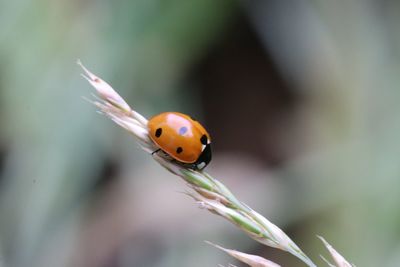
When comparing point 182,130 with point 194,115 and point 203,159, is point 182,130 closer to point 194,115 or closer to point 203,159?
point 203,159

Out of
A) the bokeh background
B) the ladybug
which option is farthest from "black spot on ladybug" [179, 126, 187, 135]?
the bokeh background

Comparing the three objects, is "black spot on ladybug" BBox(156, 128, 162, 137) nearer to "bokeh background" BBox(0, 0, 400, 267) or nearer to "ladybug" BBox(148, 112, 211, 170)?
"ladybug" BBox(148, 112, 211, 170)

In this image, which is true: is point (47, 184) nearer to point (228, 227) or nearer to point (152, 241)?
point (152, 241)

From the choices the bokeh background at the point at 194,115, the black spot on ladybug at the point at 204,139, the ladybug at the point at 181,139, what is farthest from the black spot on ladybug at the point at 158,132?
the bokeh background at the point at 194,115

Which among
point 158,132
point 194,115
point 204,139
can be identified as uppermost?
point 194,115

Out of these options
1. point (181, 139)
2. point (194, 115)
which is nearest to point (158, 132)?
point (181, 139)

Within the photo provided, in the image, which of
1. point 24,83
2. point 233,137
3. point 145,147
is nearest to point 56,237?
point 24,83

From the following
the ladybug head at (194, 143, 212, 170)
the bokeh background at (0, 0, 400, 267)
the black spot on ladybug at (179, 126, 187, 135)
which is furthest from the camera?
the bokeh background at (0, 0, 400, 267)
